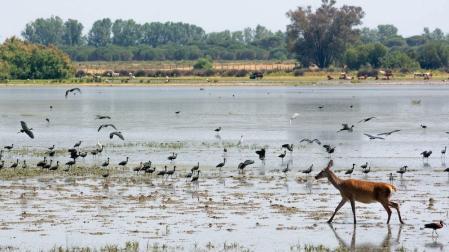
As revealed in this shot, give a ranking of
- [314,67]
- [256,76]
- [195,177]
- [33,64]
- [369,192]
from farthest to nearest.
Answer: [314,67]
[33,64]
[256,76]
[195,177]
[369,192]

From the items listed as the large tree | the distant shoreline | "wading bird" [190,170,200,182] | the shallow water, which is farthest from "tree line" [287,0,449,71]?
"wading bird" [190,170,200,182]

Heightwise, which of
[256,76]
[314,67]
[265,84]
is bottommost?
[265,84]

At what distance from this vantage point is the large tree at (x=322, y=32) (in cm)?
13162

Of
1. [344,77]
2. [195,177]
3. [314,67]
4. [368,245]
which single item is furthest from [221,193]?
[314,67]

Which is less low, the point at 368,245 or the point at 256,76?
the point at 368,245

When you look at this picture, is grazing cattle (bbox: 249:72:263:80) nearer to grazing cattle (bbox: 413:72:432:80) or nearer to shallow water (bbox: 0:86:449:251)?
grazing cattle (bbox: 413:72:432:80)

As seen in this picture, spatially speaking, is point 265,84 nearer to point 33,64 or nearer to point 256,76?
point 256,76

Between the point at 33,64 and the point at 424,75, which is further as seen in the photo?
the point at 33,64

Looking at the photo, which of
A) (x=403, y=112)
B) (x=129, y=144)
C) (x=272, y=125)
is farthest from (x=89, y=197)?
(x=403, y=112)

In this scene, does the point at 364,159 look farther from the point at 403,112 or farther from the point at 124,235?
the point at 403,112

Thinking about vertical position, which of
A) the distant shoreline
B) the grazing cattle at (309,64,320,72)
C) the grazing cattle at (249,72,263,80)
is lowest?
the distant shoreline

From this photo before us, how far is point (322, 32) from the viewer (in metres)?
133

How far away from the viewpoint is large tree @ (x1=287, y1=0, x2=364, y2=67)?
132m

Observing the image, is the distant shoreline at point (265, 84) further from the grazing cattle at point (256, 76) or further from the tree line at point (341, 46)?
the tree line at point (341, 46)
